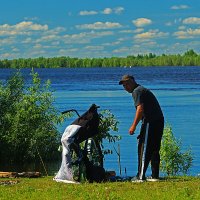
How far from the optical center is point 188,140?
96.7ft

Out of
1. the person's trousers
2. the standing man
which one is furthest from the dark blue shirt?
the person's trousers

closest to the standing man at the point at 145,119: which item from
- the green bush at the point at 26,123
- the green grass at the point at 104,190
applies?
the green grass at the point at 104,190

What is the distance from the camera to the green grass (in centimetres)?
1120

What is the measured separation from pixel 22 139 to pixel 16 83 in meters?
1.87

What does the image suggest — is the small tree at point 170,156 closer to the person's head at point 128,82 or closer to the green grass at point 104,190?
the green grass at point 104,190

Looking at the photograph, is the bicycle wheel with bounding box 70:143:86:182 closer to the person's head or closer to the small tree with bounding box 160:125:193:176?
the person's head

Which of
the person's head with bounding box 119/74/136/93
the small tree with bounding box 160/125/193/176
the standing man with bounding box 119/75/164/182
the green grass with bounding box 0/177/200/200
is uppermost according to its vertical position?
the person's head with bounding box 119/74/136/93

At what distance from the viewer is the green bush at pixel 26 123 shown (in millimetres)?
23844

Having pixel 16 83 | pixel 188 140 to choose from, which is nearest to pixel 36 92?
pixel 16 83

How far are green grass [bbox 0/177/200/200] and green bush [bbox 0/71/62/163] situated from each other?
1042 centimetres

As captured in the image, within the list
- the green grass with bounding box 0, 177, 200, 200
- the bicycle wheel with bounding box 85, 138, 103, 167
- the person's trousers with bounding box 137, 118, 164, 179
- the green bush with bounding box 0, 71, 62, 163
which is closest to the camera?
the green grass with bounding box 0, 177, 200, 200

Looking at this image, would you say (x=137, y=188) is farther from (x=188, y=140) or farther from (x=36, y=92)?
(x=188, y=140)

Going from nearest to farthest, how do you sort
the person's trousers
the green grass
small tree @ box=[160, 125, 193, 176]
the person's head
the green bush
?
1. the green grass
2. the person's head
3. the person's trousers
4. small tree @ box=[160, 125, 193, 176]
5. the green bush

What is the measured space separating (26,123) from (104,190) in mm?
12381
